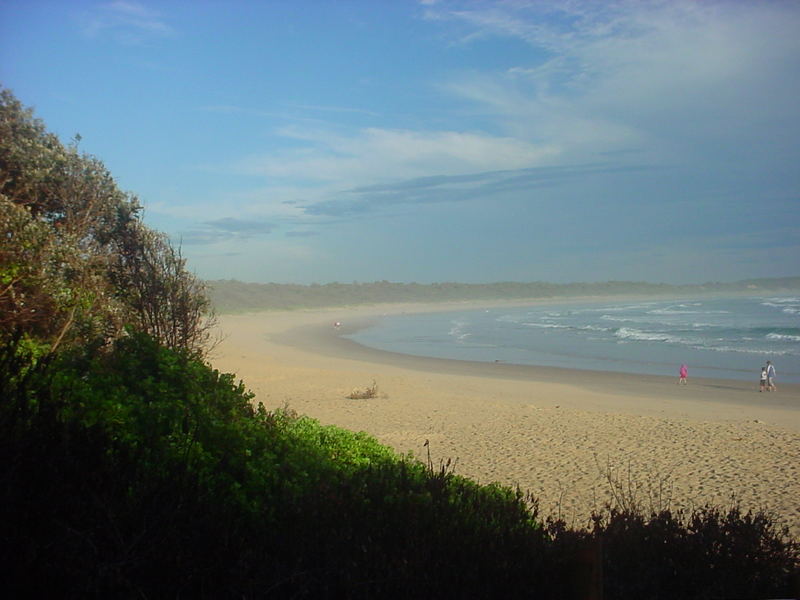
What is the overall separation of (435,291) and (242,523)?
152 m

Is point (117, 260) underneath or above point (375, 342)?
above

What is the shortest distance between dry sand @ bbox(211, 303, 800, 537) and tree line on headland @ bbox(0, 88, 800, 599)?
147 centimetres

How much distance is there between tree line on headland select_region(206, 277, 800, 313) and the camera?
389ft

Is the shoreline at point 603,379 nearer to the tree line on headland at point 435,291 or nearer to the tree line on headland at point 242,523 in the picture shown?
the tree line on headland at point 242,523

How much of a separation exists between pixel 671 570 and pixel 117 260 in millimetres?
9397

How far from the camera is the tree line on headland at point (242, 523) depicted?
8.86ft

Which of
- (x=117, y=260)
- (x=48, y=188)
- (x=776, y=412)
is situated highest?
(x=48, y=188)

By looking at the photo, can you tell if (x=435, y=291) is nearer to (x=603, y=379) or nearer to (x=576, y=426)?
(x=603, y=379)

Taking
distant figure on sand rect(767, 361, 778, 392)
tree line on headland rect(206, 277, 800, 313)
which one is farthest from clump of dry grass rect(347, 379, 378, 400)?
tree line on headland rect(206, 277, 800, 313)

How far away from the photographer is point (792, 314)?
179 feet

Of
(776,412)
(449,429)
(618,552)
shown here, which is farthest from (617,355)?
(618,552)

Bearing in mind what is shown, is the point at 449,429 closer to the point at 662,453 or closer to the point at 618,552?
the point at 662,453

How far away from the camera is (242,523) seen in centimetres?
325

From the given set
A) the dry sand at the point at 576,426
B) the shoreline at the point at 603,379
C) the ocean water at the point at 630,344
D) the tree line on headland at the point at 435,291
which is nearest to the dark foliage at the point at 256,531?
the dry sand at the point at 576,426
